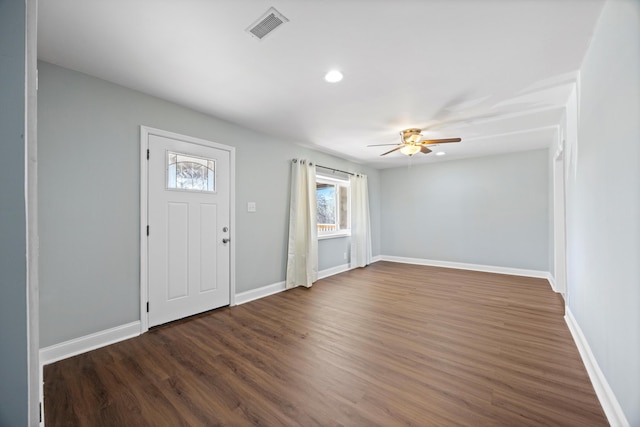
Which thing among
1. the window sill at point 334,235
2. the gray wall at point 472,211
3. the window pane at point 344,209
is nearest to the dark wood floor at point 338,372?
the window sill at point 334,235

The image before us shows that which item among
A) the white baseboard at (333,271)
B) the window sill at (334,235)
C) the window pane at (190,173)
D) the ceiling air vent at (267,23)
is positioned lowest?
the white baseboard at (333,271)

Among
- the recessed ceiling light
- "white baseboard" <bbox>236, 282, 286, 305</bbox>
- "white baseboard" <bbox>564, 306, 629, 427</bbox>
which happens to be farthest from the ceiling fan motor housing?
"white baseboard" <bbox>236, 282, 286, 305</bbox>

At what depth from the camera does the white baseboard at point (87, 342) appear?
6.87 ft

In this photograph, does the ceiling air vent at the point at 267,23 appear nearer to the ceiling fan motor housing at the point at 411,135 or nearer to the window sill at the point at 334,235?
the ceiling fan motor housing at the point at 411,135

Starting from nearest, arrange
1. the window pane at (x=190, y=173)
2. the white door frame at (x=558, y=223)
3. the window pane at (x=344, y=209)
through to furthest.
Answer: the window pane at (x=190, y=173) → the white door frame at (x=558, y=223) → the window pane at (x=344, y=209)

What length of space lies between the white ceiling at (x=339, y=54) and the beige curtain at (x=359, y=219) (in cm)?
241

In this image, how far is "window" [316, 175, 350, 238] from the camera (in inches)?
207

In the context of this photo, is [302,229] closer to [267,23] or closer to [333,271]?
[333,271]

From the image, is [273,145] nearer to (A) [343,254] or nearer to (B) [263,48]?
(B) [263,48]

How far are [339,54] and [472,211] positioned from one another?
4770 millimetres

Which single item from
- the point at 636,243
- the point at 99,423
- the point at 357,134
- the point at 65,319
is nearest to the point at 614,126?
the point at 636,243

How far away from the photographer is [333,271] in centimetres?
520

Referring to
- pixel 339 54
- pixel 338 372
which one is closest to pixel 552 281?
pixel 338 372

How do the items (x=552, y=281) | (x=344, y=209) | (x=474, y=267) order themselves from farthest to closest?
(x=344, y=209)
(x=474, y=267)
(x=552, y=281)
